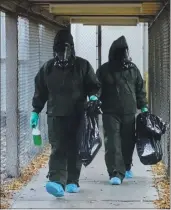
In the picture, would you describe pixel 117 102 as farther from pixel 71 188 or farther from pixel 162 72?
pixel 162 72

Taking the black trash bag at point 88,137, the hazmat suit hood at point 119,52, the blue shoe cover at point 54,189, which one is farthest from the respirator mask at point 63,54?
the blue shoe cover at point 54,189

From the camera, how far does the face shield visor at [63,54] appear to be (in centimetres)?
645

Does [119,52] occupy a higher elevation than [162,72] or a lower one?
higher

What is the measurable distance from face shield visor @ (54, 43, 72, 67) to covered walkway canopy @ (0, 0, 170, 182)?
82 centimetres

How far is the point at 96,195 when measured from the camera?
670 cm

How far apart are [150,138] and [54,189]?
5.03 feet

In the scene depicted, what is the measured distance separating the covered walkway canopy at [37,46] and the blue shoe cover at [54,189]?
48.8 inches

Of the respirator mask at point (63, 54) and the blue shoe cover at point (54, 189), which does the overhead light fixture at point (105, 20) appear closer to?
the respirator mask at point (63, 54)

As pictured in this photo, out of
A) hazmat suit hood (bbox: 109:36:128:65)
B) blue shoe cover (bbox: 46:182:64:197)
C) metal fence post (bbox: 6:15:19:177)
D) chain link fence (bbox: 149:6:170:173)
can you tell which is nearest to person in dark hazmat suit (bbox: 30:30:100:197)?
blue shoe cover (bbox: 46:182:64:197)

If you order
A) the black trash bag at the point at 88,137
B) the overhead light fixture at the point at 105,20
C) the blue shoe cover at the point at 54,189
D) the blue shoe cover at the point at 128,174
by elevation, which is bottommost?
the blue shoe cover at the point at 128,174

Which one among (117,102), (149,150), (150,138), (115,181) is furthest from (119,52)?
(115,181)

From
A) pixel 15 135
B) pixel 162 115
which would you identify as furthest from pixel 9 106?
pixel 162 115

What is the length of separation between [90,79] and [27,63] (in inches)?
96.6

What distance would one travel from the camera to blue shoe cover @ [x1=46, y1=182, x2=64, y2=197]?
631 cm
